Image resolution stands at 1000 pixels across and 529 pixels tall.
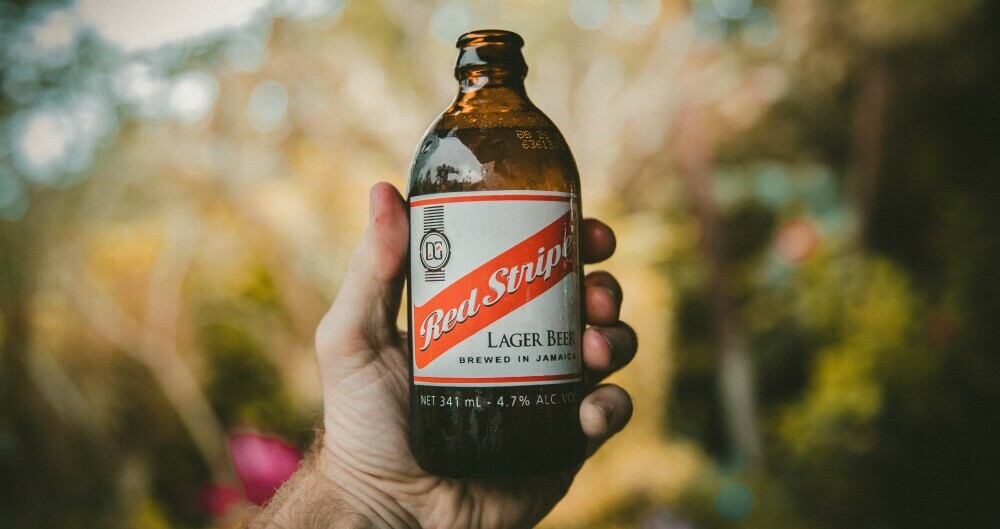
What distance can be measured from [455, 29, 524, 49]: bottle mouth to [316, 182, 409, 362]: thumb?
9.8 inches

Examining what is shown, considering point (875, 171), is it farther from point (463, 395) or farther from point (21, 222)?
point (21, 222)

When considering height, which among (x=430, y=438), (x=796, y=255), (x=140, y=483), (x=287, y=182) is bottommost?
(x=140, y=483)

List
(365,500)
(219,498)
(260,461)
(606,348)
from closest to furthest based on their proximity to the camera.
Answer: (606,348) → (365,500) → (260,461) → (219,498)

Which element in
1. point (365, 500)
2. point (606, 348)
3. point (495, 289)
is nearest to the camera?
point (495, 289)

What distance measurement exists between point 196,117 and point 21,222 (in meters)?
0.67

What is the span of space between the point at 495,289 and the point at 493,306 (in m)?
0.02

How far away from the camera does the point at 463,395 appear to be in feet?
3.54

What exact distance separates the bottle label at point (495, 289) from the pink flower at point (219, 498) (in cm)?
183

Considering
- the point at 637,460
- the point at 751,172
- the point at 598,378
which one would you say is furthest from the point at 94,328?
the point at 751,172

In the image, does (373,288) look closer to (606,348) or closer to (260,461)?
(606,348)

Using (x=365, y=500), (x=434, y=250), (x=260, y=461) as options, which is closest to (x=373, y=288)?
(x=434, y=250)

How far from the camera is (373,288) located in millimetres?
1286

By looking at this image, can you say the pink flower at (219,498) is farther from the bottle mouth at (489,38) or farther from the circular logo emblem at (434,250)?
the bottle mouth at (489,38)

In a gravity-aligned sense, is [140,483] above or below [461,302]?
below
